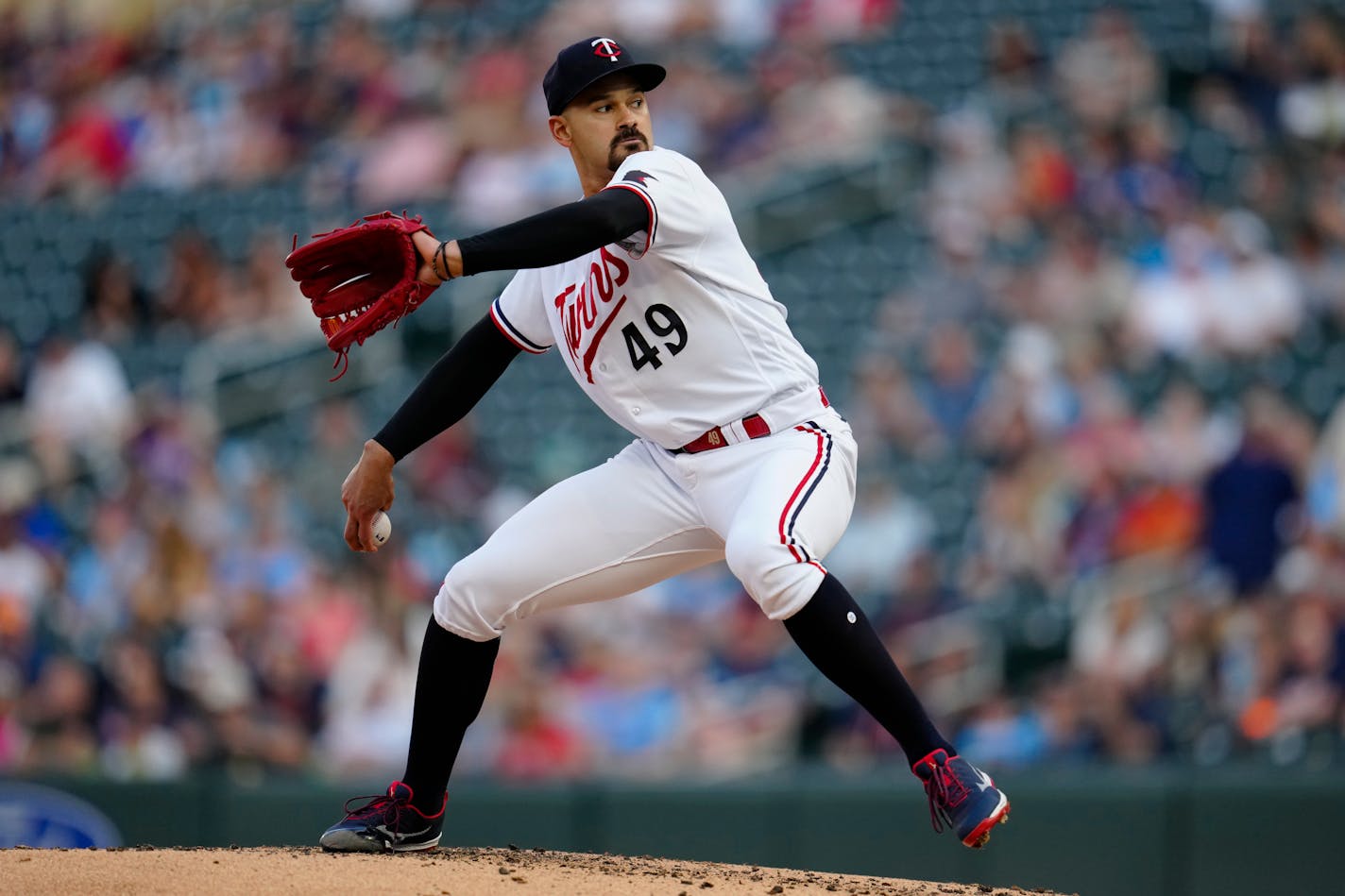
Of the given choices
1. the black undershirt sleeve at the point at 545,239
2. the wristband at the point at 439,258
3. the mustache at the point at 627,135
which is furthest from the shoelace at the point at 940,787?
the mustache at the point at 627,135

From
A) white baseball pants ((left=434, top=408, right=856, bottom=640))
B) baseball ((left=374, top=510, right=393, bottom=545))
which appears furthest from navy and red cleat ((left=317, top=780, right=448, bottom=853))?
baseball ((left=374, top=510, right=393, bottom=545))

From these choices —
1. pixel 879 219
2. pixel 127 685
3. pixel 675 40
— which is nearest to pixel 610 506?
pixel 127 685

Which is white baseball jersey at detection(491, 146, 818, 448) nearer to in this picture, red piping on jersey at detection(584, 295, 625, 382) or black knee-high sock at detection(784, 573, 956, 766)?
red piping on jersey at detection(584, 295, 625, 382)

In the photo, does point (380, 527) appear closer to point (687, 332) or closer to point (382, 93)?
point (687, 332)

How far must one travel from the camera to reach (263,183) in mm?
10258

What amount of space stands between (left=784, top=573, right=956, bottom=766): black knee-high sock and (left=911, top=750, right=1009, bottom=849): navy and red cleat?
1.5 inches

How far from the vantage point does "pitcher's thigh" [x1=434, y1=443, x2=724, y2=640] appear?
377cm

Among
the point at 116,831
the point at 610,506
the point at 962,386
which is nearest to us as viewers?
the point at 610,506

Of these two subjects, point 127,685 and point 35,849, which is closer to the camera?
point 35,849

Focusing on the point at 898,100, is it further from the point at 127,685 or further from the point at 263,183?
the point at 127,685

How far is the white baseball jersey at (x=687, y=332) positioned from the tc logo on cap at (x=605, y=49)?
0.73 ft

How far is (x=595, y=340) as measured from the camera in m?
3.76

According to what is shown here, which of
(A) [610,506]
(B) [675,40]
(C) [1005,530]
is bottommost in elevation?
(C) [1005,530]

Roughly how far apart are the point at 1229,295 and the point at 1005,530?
1.63 metres
